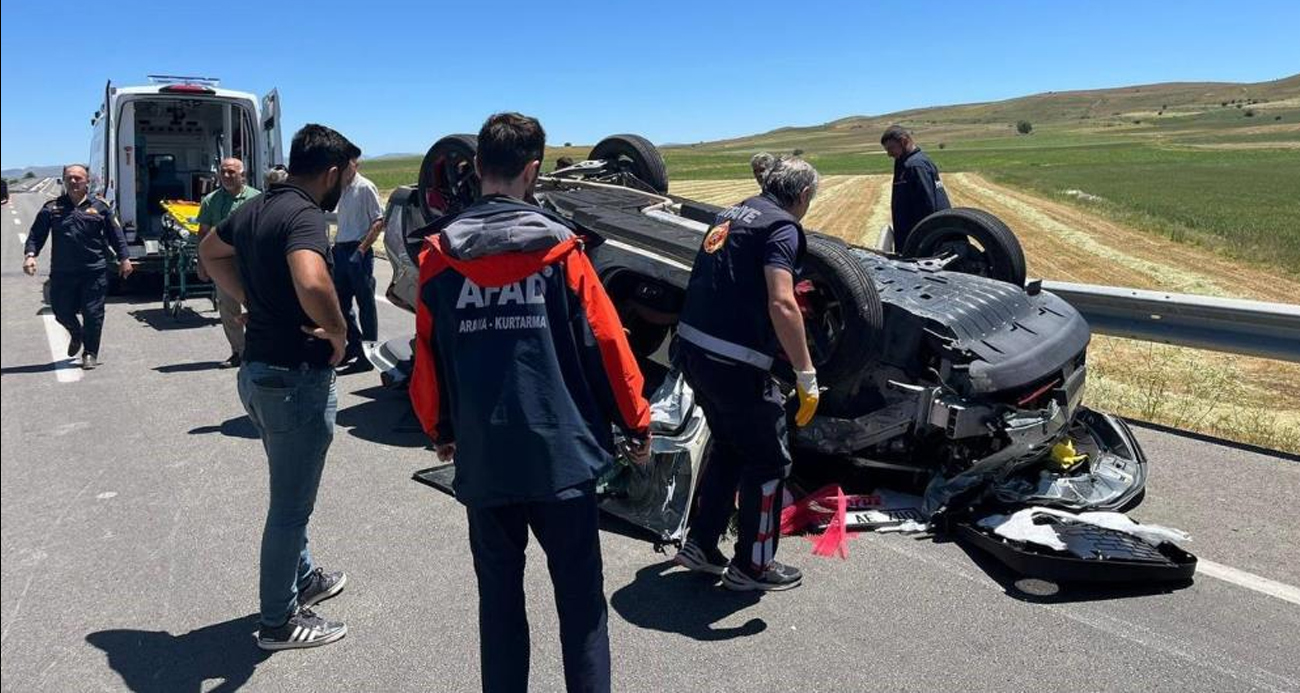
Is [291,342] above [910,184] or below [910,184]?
below

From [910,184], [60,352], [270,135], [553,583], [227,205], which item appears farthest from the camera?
[270,135]

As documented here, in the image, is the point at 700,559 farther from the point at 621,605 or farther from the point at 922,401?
the point at 922,401

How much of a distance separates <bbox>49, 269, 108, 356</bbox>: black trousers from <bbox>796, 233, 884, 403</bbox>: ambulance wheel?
6433mm

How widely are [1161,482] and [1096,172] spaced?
162 feet

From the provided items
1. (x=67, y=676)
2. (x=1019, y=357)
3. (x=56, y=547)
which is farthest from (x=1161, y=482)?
(x=56, y=547)

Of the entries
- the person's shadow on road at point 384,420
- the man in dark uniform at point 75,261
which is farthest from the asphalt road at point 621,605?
the man in dark uniform at point 75,261

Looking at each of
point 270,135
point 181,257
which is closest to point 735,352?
point 181,257

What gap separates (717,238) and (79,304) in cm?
671

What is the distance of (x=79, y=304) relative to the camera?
26.3ft

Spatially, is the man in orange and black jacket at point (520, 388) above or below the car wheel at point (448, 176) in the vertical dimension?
below

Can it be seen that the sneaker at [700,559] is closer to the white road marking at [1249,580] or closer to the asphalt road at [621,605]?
the asphalt road at [621,605]

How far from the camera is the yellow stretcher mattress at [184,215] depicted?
32.6 ft

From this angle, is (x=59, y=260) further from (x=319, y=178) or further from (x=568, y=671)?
(x=568, y=671)

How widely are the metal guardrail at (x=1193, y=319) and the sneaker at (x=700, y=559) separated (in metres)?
4.10
